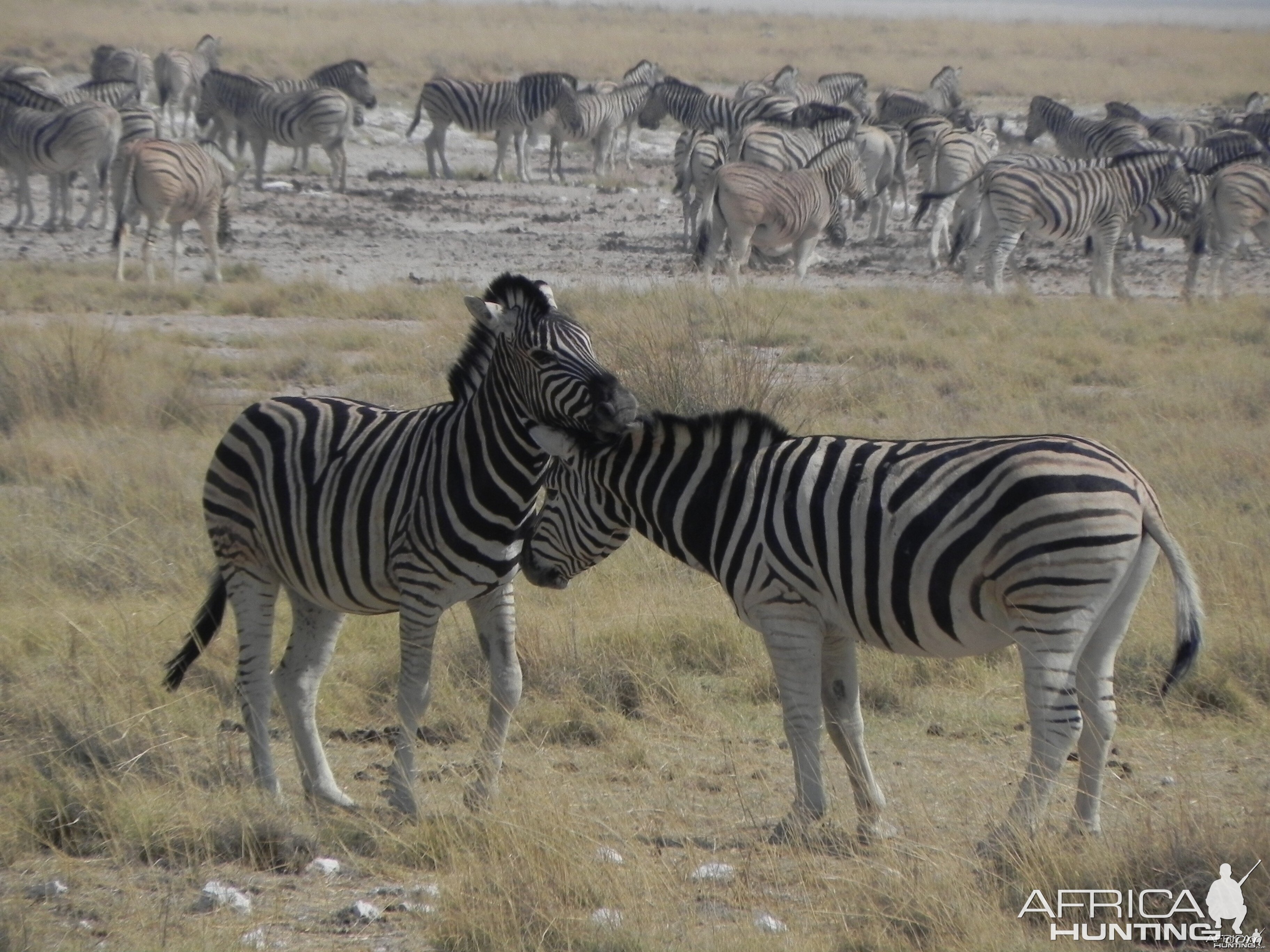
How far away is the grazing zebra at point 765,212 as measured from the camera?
1522cm

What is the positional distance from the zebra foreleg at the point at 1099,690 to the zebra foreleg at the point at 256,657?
258 centimetres

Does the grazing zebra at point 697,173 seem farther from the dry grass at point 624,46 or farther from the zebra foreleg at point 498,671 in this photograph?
the dry grass at point 624,46

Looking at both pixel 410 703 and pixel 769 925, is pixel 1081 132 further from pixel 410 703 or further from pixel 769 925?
pixel 769 925

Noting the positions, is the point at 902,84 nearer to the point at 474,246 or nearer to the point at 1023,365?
the point at 474,246

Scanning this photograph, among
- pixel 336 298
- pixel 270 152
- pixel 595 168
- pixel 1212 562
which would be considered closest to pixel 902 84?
pixel 595 168

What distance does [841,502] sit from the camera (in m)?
4.05

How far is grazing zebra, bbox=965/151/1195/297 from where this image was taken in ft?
50.4

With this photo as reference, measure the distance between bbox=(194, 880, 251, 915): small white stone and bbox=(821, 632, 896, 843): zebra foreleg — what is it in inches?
72.0

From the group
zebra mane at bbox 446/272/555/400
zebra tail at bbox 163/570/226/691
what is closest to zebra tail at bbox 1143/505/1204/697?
zebra mane at bbox 446/272/555/400

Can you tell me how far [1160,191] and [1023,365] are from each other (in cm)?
649

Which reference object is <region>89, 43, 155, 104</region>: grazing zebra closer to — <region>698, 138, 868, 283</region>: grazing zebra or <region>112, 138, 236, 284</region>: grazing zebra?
<region>112, 138, 236, 284</region>: grazing zebra

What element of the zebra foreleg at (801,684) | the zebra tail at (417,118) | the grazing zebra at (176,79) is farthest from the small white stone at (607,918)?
the grazing zebra at (176,79)

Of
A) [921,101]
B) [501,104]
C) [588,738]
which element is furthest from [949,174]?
[588,738]

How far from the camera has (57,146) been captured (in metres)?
17.9
